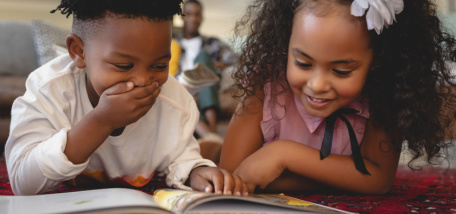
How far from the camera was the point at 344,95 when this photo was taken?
0.95 metres

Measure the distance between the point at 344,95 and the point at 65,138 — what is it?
0.59 m

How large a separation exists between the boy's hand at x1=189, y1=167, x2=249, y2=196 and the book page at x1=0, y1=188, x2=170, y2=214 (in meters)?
0.17

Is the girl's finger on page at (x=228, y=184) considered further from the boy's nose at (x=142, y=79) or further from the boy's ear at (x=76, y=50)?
the boy's ear at (x=76, y=50)

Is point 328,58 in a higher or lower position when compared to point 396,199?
higher

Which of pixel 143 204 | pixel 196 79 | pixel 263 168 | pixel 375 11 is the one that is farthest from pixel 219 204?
pixel 196 79

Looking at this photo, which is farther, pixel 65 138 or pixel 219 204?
pixel 65 138

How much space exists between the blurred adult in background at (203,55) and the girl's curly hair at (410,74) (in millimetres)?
1499

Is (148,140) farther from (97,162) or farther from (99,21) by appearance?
(99,21)

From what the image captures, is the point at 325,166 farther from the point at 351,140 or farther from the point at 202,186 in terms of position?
the point at 202,186

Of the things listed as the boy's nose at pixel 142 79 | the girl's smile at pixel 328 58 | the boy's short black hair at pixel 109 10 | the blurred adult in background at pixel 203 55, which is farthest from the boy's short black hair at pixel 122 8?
the blurred adult in background at pixel 203 55

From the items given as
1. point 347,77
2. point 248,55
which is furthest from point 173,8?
point 347,77

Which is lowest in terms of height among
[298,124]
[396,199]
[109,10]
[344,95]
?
[396,199]

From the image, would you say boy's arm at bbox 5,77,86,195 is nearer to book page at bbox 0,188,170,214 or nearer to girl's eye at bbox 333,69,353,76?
book page at bbox 0,188,170,214

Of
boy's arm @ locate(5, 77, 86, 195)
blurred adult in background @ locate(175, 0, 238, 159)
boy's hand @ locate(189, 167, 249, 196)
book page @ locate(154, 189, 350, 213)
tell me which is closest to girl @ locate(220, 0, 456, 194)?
boy's hand @ locate(189, 167, 249, 196)
